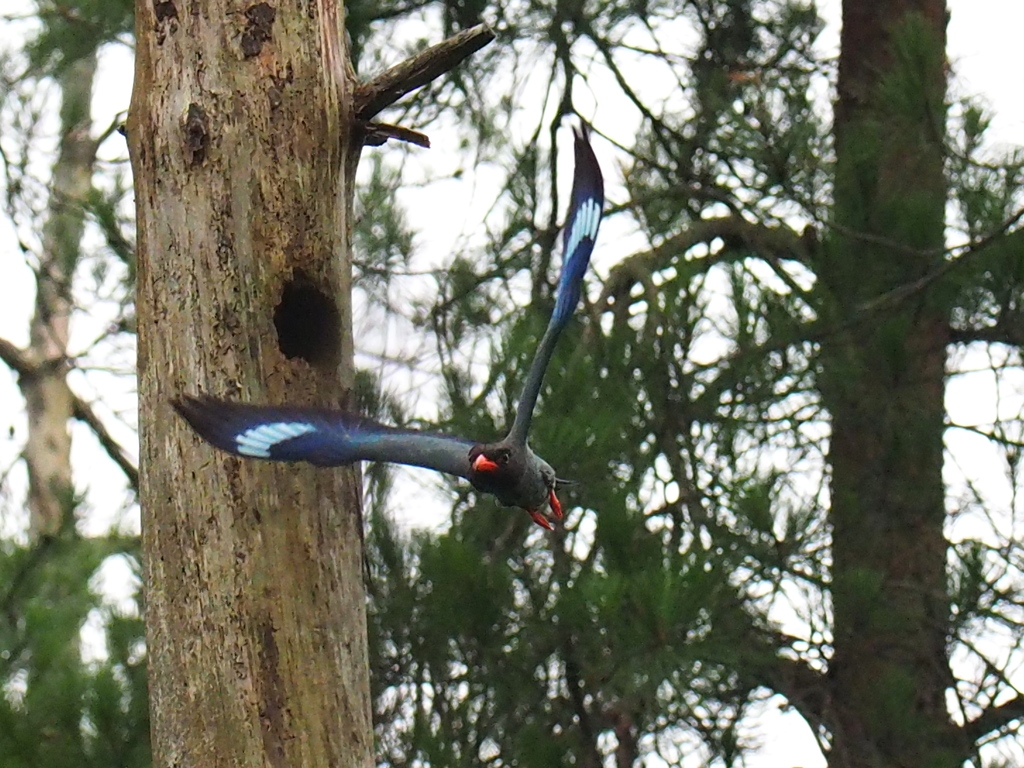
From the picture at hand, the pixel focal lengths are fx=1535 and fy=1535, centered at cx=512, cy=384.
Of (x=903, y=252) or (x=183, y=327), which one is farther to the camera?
(x=903, y=252)

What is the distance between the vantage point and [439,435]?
1.87 metres

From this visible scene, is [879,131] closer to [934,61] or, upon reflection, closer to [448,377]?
[934,61]

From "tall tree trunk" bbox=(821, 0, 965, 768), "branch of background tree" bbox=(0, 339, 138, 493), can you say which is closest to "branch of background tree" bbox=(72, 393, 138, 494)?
Answer: "branch of background tree" bbox=(0, 339, 138, 493)

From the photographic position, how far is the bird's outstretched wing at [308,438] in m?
1.81

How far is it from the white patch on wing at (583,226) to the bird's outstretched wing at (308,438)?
28 cm

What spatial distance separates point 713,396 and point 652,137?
728mm

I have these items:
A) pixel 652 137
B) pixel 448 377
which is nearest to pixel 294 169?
pixel 448 377

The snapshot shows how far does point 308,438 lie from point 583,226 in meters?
0.43

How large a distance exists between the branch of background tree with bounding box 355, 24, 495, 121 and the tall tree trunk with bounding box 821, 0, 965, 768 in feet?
3.17

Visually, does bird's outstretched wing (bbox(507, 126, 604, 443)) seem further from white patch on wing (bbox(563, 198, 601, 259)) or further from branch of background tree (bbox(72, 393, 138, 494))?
branch of background tree (bbox(72, 393, 138, 494))

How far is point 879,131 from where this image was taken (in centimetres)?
291

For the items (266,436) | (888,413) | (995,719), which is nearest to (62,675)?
(266,436)

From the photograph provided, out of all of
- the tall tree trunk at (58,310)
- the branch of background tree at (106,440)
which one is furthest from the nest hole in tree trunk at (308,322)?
the branch of background tree at (106,440)

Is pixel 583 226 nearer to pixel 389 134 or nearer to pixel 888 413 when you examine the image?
pixel 389 134
